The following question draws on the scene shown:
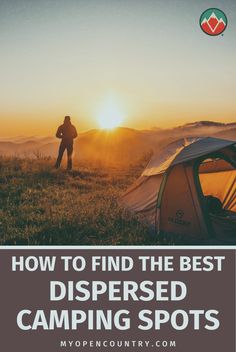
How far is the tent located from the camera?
305 inches

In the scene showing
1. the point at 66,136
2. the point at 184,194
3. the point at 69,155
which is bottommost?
the point at 184,194

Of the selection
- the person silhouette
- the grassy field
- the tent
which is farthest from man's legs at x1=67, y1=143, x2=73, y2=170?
the tent

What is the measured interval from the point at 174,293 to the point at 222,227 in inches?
75.8

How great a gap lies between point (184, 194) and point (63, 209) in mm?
2391

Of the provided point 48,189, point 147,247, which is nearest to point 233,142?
point 147,247

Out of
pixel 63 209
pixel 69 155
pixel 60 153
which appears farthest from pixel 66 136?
pixel 63 209

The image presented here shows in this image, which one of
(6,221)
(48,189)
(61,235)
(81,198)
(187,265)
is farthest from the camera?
(48,189)

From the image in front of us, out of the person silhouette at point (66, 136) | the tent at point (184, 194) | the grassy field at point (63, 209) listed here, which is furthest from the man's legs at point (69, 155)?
the tent at point (184, 194)

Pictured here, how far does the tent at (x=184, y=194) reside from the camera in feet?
25.4

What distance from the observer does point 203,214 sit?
7.70 m

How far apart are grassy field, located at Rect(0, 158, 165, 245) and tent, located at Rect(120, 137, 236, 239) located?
352 millimetres

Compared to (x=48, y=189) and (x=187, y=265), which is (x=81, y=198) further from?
(x=187, y=265)

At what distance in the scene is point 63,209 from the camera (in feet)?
29.9

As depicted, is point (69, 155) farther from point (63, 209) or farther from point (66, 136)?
point (63, 209)
